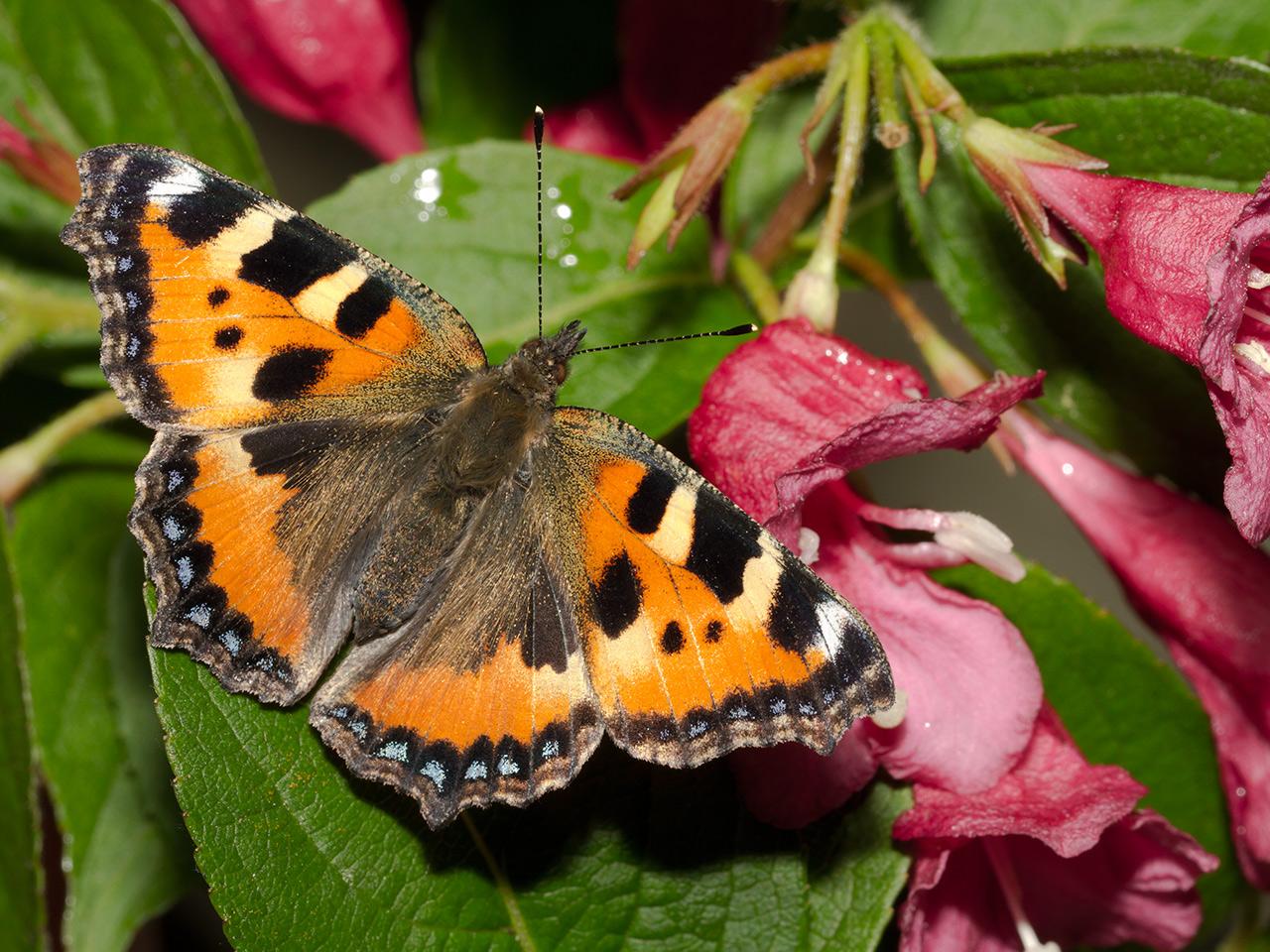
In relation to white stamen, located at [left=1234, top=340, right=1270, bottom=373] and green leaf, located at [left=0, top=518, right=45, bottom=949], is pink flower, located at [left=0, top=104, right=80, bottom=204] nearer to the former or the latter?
green leaf, located at [left=0, top=518, right=45, bottom=949]

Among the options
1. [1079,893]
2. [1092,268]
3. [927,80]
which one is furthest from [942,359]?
[1079,893]

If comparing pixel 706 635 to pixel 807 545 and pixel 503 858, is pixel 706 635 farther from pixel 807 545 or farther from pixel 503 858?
pixel 503 858

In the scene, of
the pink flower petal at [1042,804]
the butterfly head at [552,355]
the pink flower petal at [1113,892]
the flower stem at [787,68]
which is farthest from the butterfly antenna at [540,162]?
the pink flower petal at [1113,892]

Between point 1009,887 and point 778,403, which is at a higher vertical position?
point 778,403

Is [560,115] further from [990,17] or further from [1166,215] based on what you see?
[1166,215]

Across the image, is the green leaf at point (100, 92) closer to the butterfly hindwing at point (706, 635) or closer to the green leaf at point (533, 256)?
the green leaf at point (533, 256)

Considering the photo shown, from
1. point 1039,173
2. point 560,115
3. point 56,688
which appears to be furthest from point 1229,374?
point 56,688
